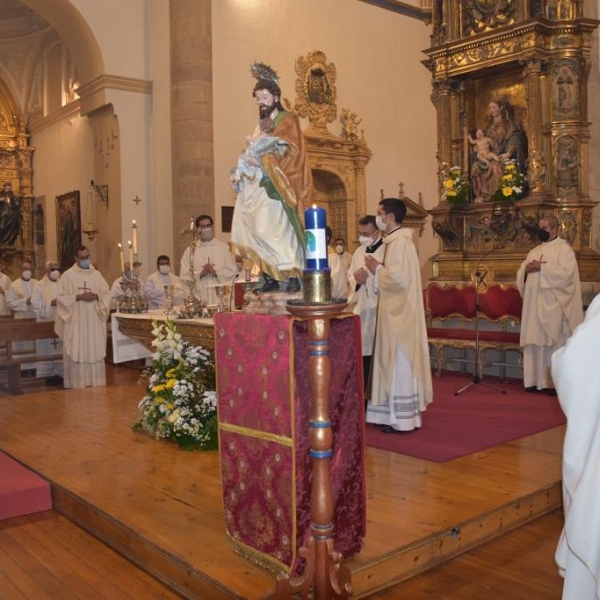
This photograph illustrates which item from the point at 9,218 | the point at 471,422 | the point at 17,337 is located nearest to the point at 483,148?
the point at 471,422

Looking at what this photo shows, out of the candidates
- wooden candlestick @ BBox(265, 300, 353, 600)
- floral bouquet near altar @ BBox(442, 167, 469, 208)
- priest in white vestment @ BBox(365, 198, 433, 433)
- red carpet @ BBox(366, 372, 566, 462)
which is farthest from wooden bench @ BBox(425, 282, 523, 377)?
wooden candlestick @ BBox(265, 300, 353, 600)

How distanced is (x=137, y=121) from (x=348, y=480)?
35.0 ft

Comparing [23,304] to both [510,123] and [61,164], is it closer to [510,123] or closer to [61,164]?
[61,164]

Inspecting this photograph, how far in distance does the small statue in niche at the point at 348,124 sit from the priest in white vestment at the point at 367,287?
29.9 feet

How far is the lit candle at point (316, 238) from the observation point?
121 inches

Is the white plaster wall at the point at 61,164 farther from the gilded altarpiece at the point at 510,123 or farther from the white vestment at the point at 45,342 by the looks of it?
the gilded altarpiece at the point at 510,123

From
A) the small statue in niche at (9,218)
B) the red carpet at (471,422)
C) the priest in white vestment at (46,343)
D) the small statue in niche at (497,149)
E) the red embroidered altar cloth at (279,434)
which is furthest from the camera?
the small statue in niche at (9,218)

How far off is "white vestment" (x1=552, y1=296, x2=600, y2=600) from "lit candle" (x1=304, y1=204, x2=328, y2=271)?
1063 mm

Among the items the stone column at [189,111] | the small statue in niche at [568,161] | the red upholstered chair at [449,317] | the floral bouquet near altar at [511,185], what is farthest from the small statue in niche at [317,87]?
the small statue in niche at [568,161]

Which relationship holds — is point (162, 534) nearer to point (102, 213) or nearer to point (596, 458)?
point (596, 458)

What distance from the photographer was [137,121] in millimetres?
12930

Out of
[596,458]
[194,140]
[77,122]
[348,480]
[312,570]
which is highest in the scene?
[77,122]

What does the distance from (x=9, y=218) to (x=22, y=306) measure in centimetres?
737

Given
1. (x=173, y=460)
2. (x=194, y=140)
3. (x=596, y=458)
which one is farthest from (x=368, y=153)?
(x=596, y=458)
